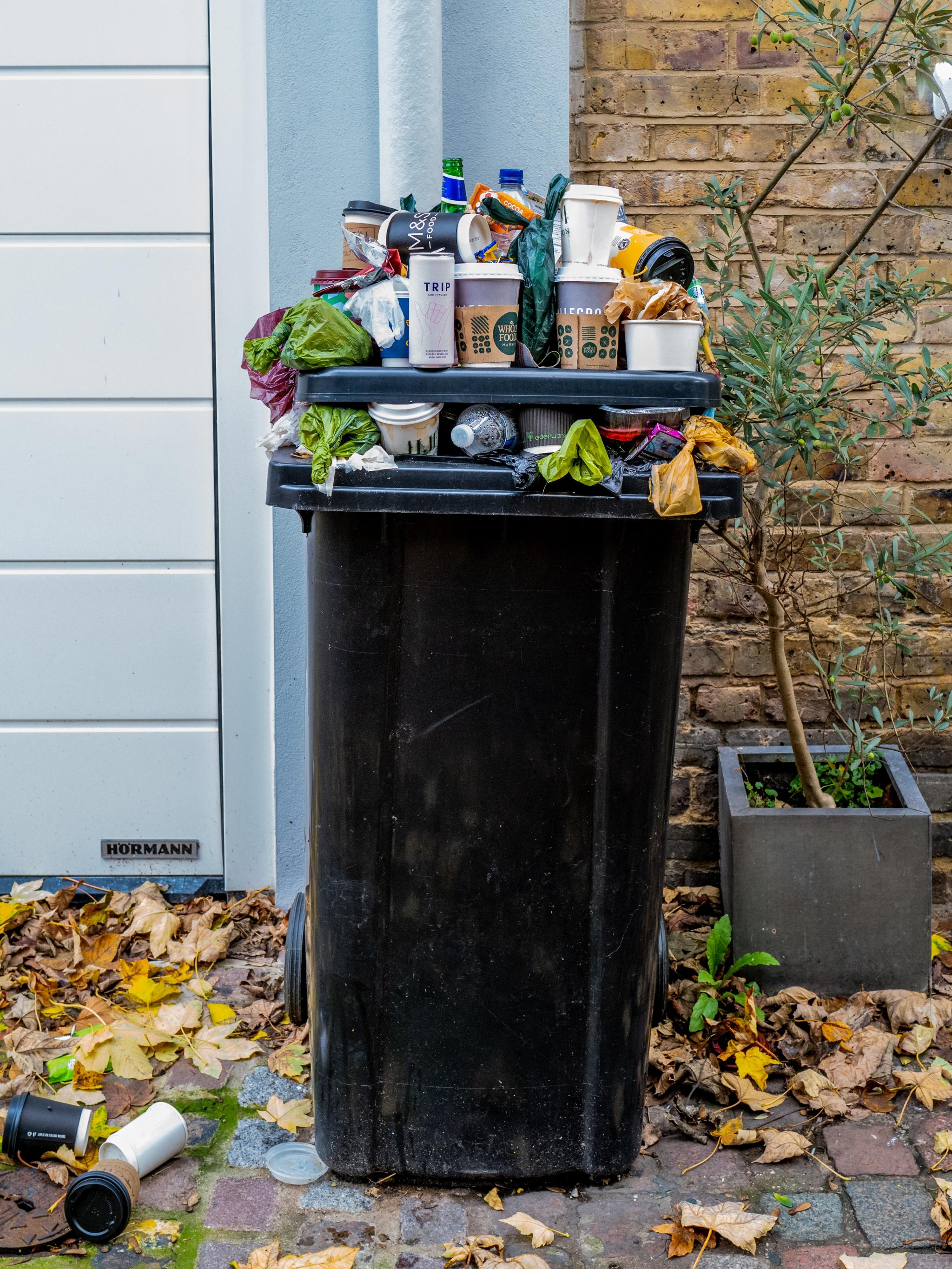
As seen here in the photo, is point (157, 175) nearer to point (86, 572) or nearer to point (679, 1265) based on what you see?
point (86, 572)

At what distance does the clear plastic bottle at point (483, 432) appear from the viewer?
194 centimetres

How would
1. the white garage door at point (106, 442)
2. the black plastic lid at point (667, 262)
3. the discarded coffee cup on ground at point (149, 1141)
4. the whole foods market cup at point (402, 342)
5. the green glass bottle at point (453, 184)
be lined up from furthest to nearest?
1. the white garage door at point (106, 442)
2. the green glass bottle at point (453, 184)
3. the discarded coffee cup on ground at point (149, 1141)
4. the black plastic lid at point (667, 262)
5. the whole foods market cup at point (402, 342)

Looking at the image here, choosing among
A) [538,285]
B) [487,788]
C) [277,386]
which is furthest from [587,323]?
[487,788]

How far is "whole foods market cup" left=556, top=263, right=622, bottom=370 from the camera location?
6.53ft

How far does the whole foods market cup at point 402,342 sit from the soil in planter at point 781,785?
160cm

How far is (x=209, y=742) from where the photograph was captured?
3.33 metres

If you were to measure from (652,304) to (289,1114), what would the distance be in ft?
5.73

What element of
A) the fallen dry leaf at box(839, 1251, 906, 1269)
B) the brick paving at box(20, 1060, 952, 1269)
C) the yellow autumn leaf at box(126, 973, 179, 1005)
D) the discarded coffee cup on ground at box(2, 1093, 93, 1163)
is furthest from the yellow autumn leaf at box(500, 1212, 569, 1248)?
the yellow autumn leaf at box(126, 973, 179, 1005)

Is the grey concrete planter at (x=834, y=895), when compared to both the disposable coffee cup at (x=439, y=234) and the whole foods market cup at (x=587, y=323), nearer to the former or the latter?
the whole foods market cup at (x=587, y=323)

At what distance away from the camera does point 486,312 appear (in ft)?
6.42

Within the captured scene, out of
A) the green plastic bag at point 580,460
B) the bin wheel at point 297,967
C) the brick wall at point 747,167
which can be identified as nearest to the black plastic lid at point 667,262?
the green plastic bag at point 580,460

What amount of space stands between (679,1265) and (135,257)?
8.78 feet

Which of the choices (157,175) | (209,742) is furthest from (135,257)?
(209,742)

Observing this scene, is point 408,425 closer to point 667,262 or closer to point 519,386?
point 519,386
